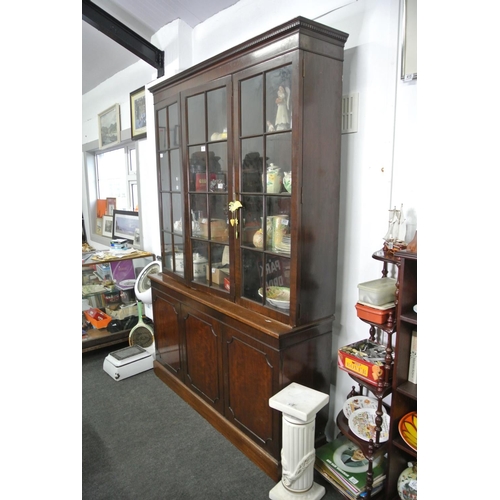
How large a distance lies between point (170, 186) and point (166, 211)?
0.66 feet

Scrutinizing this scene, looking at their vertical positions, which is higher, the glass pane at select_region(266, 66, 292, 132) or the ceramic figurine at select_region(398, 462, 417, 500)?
the glass pane at select_region(266, 66, 292, 132)

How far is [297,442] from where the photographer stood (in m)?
1.63

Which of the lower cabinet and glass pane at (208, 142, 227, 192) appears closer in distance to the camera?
the lower cabinet

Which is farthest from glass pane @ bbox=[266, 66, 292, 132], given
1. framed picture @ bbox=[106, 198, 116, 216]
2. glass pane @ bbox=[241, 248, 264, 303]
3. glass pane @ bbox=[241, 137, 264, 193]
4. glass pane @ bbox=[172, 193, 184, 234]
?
framed picture @ bbox=[106, 198, 116, 216]

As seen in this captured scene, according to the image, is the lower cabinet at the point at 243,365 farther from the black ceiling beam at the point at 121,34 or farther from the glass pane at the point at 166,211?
the black ceiling beam at the point at 121,34

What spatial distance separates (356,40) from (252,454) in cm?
216

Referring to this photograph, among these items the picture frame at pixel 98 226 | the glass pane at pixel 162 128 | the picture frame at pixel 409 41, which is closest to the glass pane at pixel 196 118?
the glass pane at pixel 162 128

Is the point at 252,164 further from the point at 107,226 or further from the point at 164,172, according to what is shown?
the point at 107,226

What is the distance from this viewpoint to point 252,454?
1960mm

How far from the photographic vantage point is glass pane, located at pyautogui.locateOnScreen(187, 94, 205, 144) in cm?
216

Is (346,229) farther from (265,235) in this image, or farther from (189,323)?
(189,323)

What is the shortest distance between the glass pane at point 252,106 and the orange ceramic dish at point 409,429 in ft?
4.69

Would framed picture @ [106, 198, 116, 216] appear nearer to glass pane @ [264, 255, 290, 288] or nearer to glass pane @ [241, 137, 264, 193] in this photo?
glass pane @ [241, 137, 264, 193]

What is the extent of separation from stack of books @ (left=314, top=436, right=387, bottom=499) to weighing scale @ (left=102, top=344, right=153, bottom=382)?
1.64 metres
